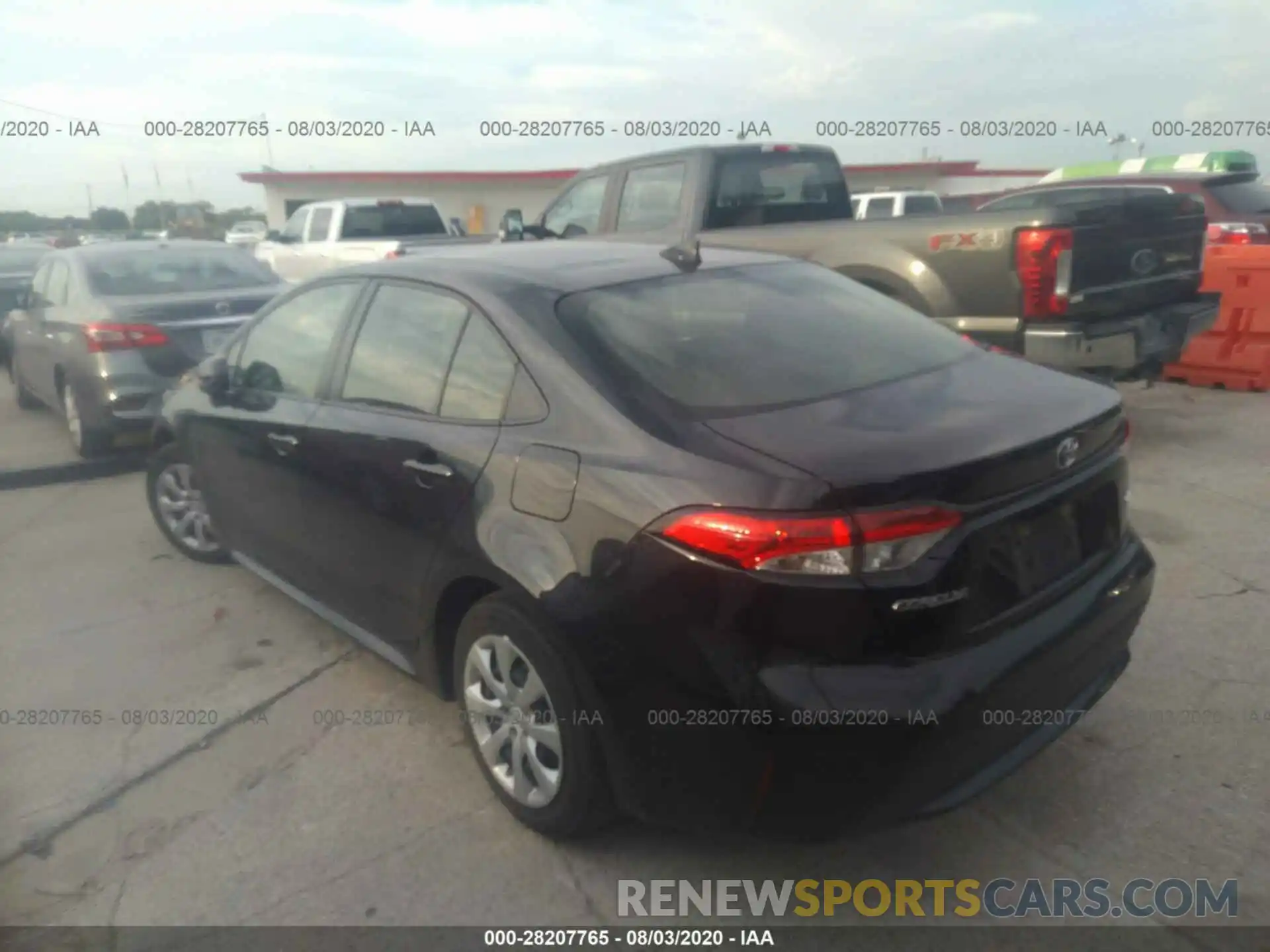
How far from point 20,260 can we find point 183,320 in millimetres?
8121

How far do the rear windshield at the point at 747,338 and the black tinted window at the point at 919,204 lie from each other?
557 inches

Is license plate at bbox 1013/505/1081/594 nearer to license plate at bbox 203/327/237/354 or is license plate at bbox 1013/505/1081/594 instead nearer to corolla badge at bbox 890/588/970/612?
corolla badge at bbox 890/588/970/612

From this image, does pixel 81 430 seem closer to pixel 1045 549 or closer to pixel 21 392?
pixel 21 392

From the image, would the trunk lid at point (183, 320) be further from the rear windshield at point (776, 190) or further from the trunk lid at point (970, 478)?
the trunk lid at point (970, 478)

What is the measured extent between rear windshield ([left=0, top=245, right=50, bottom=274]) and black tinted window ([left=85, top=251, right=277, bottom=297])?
584cm

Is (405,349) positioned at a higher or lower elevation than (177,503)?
higher

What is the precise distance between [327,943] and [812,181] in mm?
6604

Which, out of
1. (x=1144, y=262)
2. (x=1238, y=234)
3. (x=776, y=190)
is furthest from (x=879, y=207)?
(x=1144, y=262)

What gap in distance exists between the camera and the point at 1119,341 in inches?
219

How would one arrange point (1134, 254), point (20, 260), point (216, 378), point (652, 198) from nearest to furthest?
1. point (216, 378)
2. point (1134, 254)
3. point (652, 198)
4. point (20, 260)

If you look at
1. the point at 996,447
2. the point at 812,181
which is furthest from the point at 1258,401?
the point at 996,447

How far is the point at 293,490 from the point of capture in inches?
146

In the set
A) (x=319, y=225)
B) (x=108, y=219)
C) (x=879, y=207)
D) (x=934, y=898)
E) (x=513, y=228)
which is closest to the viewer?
(x=934, y=898)

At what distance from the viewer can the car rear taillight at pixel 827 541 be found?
217 centimetres
